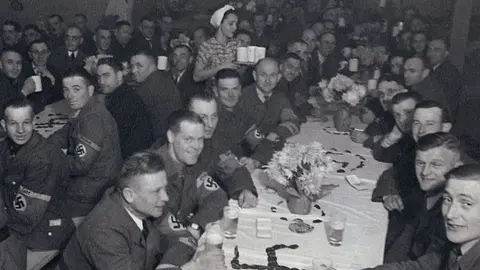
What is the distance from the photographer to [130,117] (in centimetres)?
516

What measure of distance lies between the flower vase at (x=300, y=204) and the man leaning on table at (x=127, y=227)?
0.95 meters

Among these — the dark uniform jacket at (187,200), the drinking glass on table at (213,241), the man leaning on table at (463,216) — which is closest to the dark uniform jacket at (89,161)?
the dark uniform jacket at (187,200)

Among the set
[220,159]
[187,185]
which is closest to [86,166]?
[187,185]

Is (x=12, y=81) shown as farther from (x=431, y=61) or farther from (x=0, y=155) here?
(x=431, y=61)

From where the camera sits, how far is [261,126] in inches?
224

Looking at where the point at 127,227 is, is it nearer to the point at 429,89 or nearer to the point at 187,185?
the point at 187,185

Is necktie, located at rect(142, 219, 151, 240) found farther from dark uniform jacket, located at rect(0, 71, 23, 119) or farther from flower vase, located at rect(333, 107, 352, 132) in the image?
dark uniform jacket, located at rect(0, 71, 23, 119)

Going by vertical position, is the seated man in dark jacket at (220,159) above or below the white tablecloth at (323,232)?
above

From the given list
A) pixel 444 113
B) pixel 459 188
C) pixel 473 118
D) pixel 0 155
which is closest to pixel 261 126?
pixel 444 113

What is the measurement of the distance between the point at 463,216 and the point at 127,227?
1.72 metres

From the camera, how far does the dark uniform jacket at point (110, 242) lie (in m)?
2.70

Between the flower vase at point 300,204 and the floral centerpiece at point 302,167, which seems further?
the flower vase at point 300,204

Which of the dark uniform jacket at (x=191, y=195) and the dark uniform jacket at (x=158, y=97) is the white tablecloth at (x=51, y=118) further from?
the dark uniform jacket at (x=191, y=195)

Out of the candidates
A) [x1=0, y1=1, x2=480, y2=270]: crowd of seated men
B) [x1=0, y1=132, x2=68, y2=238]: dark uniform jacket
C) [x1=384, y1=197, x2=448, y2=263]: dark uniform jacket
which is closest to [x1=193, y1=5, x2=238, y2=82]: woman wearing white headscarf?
[x1=0, y1=1, x2=480, y2=270]: crowd of seated men
